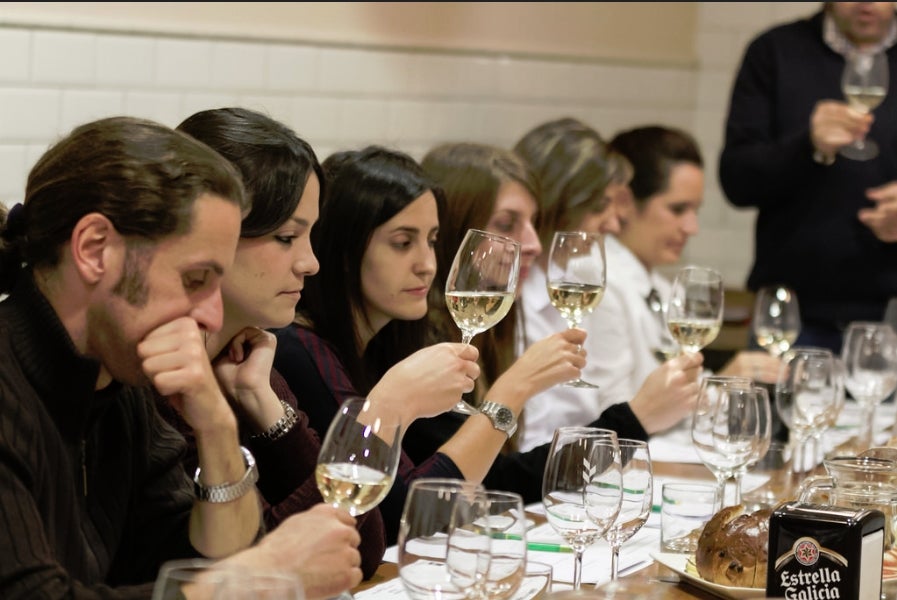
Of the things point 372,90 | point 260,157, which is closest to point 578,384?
point 260,157

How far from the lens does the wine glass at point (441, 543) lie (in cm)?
129

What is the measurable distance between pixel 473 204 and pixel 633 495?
4.56ft

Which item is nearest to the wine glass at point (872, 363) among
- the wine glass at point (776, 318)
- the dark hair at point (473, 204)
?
the wine glass at point (776, 318)

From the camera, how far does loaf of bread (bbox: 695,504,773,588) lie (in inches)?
67.3

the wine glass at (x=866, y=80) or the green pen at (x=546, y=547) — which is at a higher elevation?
the wine glass at (x=866, y=80)

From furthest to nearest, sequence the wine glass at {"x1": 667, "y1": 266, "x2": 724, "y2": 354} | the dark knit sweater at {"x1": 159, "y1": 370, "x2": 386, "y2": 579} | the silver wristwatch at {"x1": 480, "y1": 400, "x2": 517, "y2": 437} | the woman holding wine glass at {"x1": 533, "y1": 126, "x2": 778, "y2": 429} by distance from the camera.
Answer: the woman holding wine glass at {"x1": 533, "y1": 126, "x2": 778, "y2": 429}, the wine glass at {"x1": 667, "y1": 266, "x2": 724, "y2": 354}, the silver wristwatch at {"x1": 480, "y1": 400, "x2": 517, "y2": 437}, the dark knit sweater at {"x1": 159, "y1": 370, "x2": 386, "y2": 579}

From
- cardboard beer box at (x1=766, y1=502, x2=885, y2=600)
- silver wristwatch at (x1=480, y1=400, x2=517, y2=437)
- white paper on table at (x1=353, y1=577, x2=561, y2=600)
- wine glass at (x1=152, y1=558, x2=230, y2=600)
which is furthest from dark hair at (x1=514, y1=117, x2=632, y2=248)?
wine glass at (x1=152, y1=558, x2=230, y2=600)

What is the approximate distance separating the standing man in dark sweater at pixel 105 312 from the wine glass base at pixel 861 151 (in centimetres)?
292

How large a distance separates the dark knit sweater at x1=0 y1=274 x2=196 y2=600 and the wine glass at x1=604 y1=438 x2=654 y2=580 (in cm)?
53

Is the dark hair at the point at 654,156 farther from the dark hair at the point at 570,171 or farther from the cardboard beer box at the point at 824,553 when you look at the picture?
the cardboard beer box at the point at 824,553

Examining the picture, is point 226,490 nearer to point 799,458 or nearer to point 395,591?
point 395,591

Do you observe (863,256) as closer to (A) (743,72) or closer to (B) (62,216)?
(A) (743,72)

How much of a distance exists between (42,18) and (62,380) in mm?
2321

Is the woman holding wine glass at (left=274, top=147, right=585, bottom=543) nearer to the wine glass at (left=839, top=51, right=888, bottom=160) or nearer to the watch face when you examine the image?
the watch face
